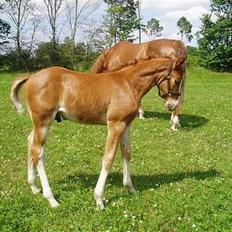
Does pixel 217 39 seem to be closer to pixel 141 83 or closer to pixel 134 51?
pixel 134 51

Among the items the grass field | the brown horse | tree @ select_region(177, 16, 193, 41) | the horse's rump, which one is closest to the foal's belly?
the grass field

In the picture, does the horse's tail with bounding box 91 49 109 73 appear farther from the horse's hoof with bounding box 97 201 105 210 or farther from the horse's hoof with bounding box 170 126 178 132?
the horse's hoof with bounding box 97 201 105 210

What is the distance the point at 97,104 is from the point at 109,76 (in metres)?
0.61

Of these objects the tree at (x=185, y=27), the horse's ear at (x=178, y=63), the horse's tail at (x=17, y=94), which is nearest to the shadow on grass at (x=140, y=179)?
the horse's tail at (x=17, y=94)

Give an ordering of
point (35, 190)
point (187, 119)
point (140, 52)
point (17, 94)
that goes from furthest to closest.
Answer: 1. point (187, 119)
2. point (140, 52)
3. point (35, 190)
4. point (17, 94)

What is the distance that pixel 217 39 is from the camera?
49875 millimetres

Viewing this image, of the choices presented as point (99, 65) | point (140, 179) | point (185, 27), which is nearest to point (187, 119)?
point (99, 65)

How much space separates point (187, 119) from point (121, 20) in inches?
1796

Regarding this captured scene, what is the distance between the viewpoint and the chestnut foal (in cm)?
694

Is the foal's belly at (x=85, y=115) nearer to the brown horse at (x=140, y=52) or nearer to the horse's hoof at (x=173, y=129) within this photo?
the brown horse at (x=140, y=52)

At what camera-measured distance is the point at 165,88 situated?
7.58 m

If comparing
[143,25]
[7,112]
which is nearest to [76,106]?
[7,112]

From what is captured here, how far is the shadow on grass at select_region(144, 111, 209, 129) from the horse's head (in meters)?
6.36

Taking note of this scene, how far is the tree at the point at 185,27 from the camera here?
350ft
